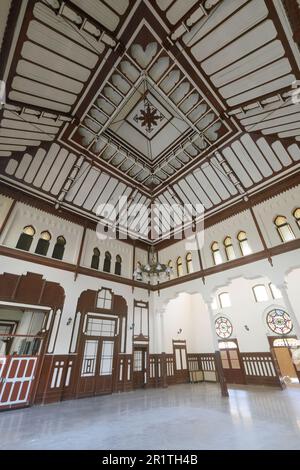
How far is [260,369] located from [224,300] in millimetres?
3325

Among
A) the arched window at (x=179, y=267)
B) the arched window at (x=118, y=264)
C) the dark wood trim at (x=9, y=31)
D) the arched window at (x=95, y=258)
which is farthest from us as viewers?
the arched window at (x=179, y=267)

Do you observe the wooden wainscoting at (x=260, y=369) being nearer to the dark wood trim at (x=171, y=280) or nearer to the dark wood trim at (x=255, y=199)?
the dark wood trim at (x=171, y=280)

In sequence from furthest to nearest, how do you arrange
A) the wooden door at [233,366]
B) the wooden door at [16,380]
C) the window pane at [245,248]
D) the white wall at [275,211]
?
the wooden door at [233,366], the window pane at [245,248], the white wall at [275,211], the wooden door at [16,380]

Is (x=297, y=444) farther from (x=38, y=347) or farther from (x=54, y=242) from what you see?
(x=54, y=242)

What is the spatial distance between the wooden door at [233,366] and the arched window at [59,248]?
8.99 m

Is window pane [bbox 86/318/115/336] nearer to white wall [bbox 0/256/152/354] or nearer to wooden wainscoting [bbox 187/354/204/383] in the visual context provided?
white wall [bbox 0/256/152/354]

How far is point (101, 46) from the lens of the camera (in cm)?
500

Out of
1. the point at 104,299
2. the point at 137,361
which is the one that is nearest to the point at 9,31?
the point at 104,299

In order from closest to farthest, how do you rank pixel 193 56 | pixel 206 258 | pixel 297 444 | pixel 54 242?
pixel 297 444
pixel 193 56
pixel 54 242
pixel 206 258

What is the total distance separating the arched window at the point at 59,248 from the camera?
8297 millimetres

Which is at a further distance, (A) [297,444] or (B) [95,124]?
(B) [95,124]

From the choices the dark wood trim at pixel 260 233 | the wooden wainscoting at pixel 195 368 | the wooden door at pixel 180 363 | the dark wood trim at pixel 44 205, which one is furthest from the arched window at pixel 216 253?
the wooden wainscoting at pixel 195 368
